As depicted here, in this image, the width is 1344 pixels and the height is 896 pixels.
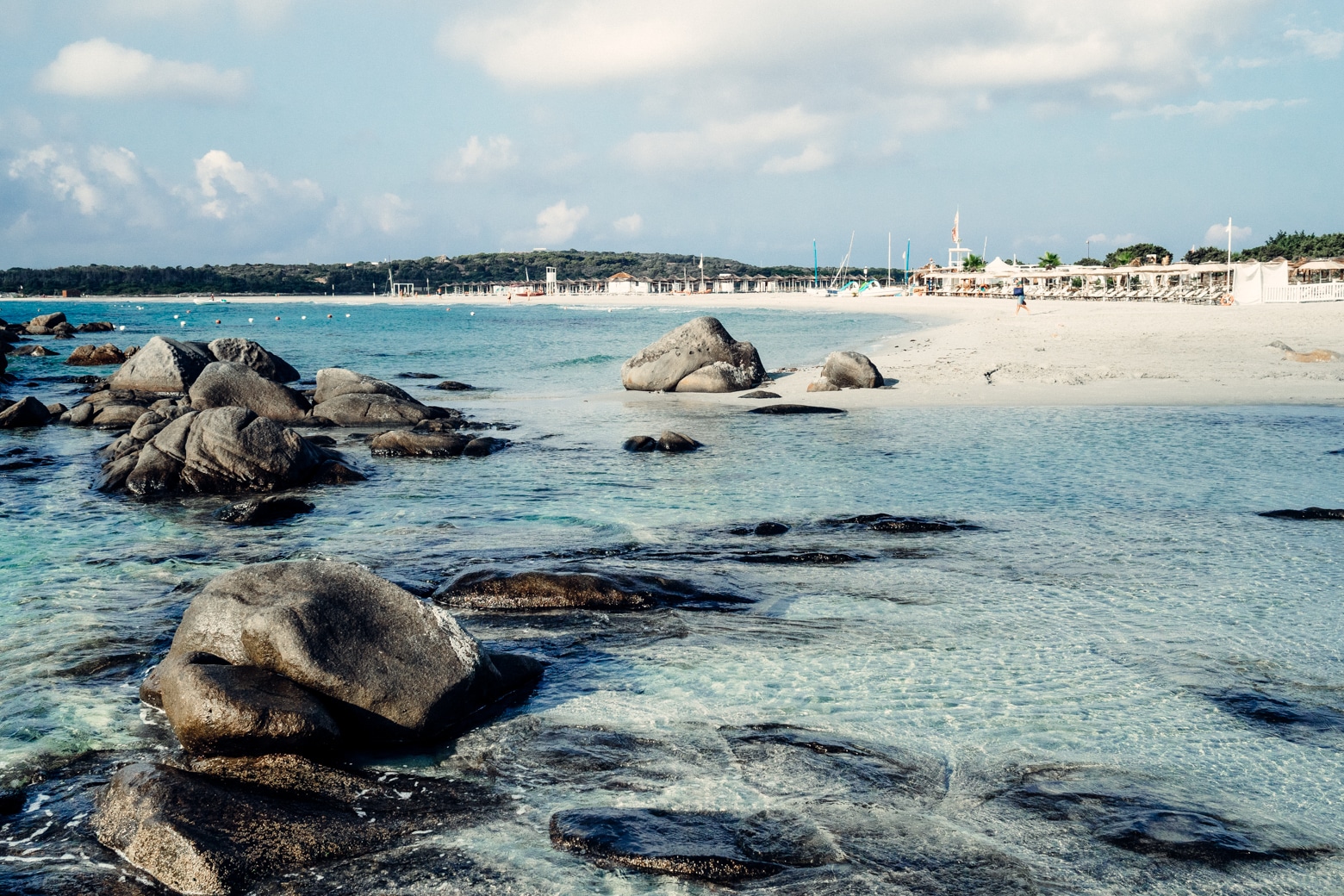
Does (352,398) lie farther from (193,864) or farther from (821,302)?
(821,302)

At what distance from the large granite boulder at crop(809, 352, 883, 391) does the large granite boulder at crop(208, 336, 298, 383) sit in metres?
13.4

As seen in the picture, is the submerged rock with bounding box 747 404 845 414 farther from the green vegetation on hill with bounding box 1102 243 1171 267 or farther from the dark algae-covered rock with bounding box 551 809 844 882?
the green vegetation on hill with bounding box 1102 243 1171 267

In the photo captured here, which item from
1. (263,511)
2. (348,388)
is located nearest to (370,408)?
(348,388)

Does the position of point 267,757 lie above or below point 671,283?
below

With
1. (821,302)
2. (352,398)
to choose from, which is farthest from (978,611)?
(821,302)

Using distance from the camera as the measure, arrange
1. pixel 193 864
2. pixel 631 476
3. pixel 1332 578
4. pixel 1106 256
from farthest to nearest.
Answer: pixel 1106 256, pixel 631 476, pixel 1332 578, pixel 193 864

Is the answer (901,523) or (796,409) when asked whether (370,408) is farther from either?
(901,523)

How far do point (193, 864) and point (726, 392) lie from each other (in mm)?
19996

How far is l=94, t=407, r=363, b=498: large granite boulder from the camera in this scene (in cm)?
1262

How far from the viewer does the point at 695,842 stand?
162 inches

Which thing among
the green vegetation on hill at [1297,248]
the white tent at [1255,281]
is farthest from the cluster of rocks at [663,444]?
the green vegetation on hill at [1297,248]

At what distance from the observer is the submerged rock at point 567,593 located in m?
7.50

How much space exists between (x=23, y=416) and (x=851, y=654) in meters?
18.5

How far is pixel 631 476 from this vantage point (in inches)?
516
